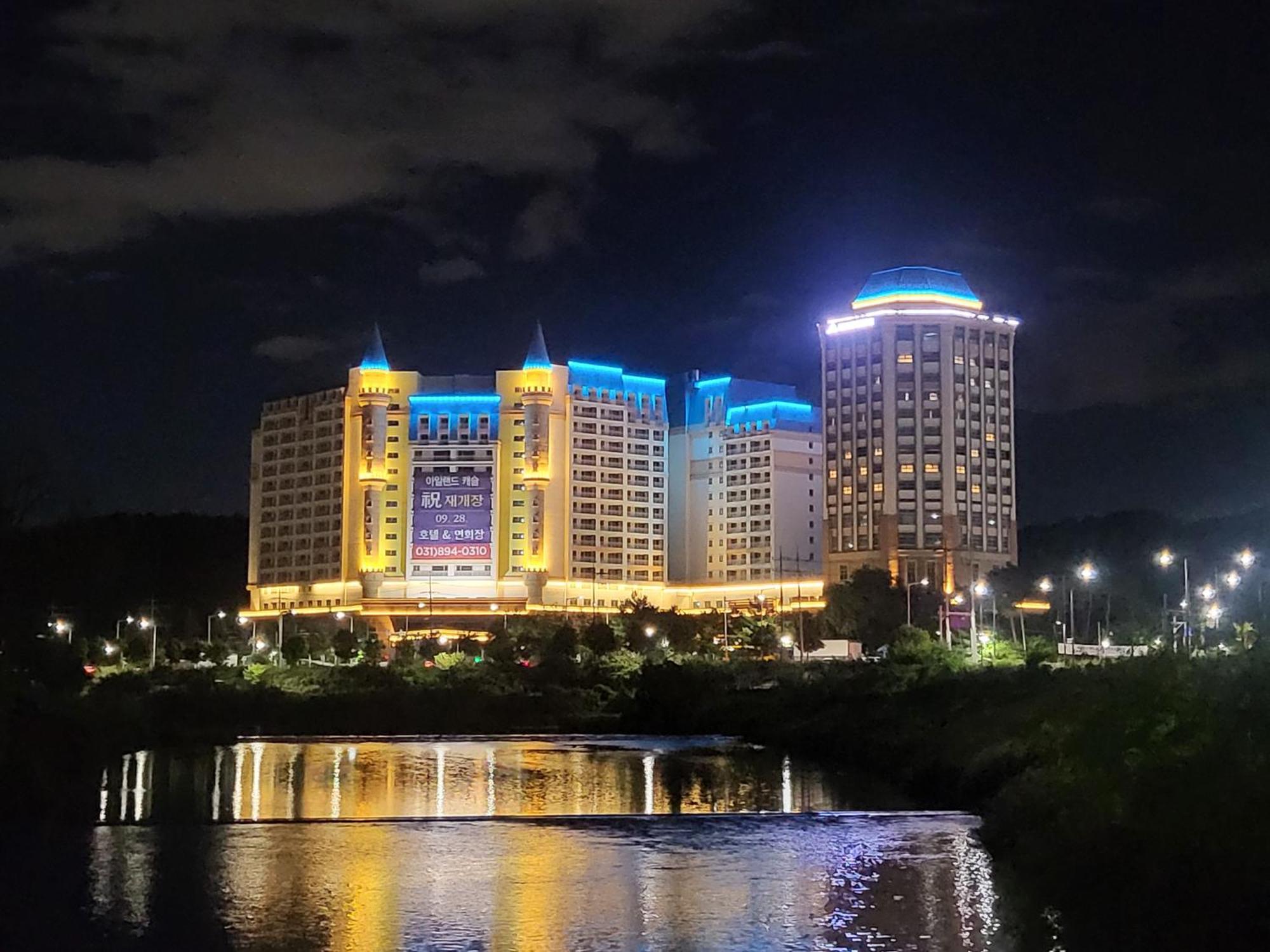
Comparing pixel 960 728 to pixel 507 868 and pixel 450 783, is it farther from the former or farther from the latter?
pixel 507 868

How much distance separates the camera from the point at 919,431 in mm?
165250

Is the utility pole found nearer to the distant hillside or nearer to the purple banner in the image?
the purple banner

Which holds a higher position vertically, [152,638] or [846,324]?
[846,324]

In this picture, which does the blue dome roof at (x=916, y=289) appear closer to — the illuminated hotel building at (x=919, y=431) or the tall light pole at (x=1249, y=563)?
the illuminated hotel building at (x=919, y=431)

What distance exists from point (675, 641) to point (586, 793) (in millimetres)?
77010

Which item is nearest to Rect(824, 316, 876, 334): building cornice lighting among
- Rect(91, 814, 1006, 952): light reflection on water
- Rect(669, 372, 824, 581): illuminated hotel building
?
Rect(669, 372, 824, 581): illuminated hotel building

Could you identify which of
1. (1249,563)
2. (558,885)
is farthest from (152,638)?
(558,885)

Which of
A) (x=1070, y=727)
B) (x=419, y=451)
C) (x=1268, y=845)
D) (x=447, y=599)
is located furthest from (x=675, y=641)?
(x=1268, y=845)

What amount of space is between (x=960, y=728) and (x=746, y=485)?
126538 mm

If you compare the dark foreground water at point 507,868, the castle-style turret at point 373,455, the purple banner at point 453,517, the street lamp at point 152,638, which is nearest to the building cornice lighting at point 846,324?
the purple banner at point 453,517

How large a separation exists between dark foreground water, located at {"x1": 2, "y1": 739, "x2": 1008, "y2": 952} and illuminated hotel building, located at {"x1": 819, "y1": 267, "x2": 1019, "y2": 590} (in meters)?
113

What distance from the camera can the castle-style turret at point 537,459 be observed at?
168 m

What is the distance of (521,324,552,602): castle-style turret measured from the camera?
16762 centimetres

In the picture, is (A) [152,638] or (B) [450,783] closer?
(B) [450,783]
